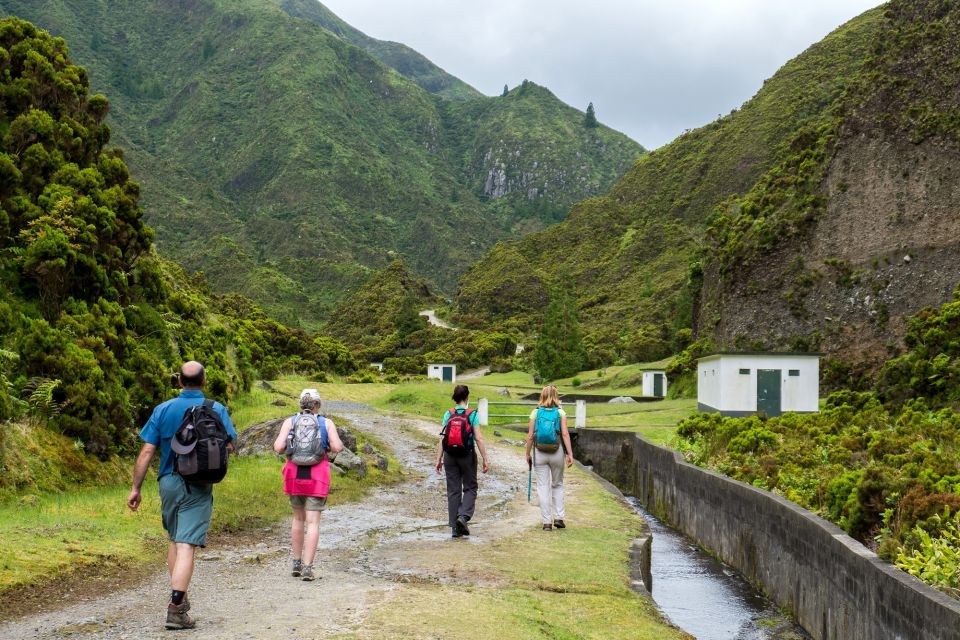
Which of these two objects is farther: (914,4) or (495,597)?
(914,4)

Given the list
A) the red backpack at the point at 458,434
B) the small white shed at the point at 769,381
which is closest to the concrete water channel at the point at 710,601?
the red backpack at the point at 458,434

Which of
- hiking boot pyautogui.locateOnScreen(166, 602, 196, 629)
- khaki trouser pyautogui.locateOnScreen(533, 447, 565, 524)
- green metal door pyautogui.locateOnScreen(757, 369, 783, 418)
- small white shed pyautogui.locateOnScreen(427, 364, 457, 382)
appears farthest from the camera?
small white shed pyautogui.locateOnScreen(427, 364, 457, 382)

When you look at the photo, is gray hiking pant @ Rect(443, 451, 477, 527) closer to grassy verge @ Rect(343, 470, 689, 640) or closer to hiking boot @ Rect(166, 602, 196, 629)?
grassy verge @ Rect(343, 470, 689, 640)

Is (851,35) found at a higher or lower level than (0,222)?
higher

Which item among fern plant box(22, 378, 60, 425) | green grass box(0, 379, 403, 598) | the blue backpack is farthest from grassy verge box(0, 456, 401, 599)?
the blue backpack

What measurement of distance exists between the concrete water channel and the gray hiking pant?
264cm

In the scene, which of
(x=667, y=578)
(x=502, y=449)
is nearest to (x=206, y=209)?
(x=502, y=449)

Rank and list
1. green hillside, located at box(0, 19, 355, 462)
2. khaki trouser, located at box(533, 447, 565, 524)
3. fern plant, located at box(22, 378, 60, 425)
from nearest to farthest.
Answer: fern plant, located at box(22, 378, 60, 425) → green hillside, located at box(0, 19, 355, 462) → khaki trouser, located at box(533, 447, 565, 524)

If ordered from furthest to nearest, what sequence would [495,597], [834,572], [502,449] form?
[502,449] → [834,572] → [495,597]

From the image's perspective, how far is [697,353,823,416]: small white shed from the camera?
100 ft

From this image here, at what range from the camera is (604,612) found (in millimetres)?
8930

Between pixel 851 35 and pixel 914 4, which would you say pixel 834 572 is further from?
pixel 851 35

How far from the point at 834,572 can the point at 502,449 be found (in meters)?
16.7

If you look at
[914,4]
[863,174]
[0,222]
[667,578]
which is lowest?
[667,578]
